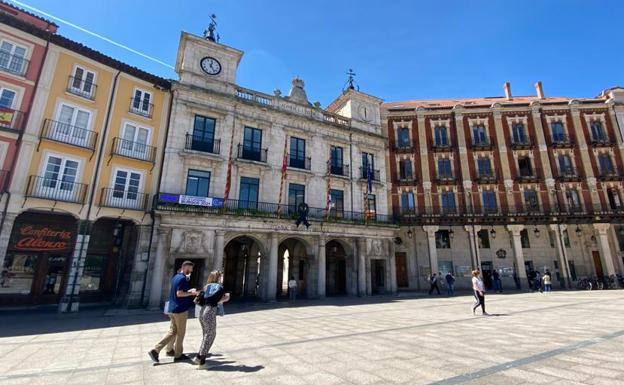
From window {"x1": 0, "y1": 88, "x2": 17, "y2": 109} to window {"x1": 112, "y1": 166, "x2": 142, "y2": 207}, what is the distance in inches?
218

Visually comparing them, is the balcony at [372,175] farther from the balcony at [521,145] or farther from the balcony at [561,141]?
the balcony at [561,141]

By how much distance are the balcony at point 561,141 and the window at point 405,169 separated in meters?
14.2

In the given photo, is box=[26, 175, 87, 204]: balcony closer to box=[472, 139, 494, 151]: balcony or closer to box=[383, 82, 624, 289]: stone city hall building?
box=[383, 82, 624, 289]: stone city hall building

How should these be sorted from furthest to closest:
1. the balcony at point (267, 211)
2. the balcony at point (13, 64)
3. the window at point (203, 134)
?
the window at point (203, 134), the balcony at point (267, 211), the balcony at point (13, 64)

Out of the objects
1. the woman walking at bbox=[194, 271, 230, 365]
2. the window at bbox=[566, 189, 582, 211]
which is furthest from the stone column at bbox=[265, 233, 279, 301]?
the window at bbox=[566, 189, 582, 211]

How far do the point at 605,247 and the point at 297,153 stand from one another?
28.3 metres

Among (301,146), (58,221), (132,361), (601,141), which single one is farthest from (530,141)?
(58,221)

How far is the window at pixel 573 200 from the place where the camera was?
2759 centimetres

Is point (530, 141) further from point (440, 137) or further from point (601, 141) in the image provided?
point (440, 137)

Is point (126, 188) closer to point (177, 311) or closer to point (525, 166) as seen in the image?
point (177, 311)

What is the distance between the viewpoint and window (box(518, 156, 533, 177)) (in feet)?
95.7

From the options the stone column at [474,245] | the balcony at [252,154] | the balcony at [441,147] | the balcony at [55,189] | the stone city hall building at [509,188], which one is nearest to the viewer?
the balcony at [55,189]

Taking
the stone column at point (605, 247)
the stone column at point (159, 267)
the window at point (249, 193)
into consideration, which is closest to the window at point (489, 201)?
the stone column at point (605, 247)

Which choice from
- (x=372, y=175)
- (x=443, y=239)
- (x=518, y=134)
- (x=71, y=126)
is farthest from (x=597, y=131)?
(x=71, y=126)
